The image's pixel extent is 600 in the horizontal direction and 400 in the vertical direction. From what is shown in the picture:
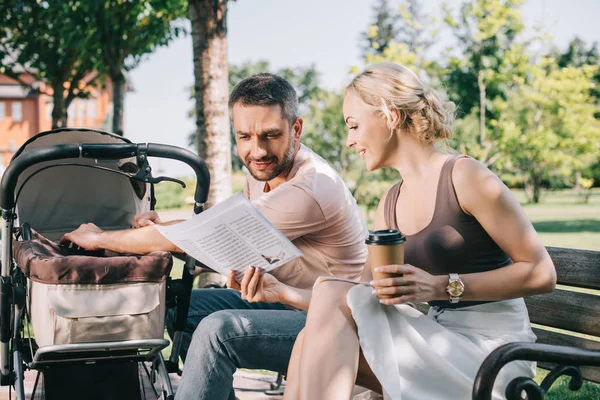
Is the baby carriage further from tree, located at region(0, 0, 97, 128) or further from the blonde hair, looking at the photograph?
tree, located at region(0, 0, 97, 128)

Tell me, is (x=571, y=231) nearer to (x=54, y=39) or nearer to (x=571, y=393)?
(x=54, y=39)

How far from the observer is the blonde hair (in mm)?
2584

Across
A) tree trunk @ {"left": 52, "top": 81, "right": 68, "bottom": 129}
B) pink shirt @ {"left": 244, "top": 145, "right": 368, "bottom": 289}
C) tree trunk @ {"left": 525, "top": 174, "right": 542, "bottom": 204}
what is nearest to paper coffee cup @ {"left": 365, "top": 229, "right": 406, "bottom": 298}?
pink shirt @ {"left": 244, "top": 145, "right": 368, "bottom": 289}

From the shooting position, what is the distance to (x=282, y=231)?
2822mm

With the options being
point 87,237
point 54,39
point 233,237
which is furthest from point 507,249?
point 54,39

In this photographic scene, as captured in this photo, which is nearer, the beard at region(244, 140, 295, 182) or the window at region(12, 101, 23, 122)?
the beard at region(244, 140, 295, 182)

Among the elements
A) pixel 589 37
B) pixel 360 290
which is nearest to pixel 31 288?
pixel 360 290

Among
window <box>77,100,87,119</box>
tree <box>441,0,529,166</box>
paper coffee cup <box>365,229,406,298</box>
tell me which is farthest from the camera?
window <box>77,100,87,119</box>

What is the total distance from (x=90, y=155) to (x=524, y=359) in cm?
179

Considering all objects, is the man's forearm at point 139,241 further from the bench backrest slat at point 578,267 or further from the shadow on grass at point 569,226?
the shadow on grass at point 569,226

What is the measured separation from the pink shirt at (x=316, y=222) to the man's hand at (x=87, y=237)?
72 centimetres

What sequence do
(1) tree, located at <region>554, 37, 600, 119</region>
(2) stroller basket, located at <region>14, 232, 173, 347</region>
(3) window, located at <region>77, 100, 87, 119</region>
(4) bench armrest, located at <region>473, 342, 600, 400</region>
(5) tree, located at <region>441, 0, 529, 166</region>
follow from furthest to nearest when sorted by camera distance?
(1) tree, located at <region>554, 37, 600, 119</region> → (3) window, located at <region>77, 100, 87, 119</region> → (5) tree, located at <region>441, 0, 529, 166</region> → (2) stroller basket, located at <region>14, 232, 173, 347</region> → (4) bench armrest, located at <region>473, 342, 600, 400</region>

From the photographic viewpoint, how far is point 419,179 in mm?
2637

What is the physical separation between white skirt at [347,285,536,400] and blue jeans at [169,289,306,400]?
48cm
